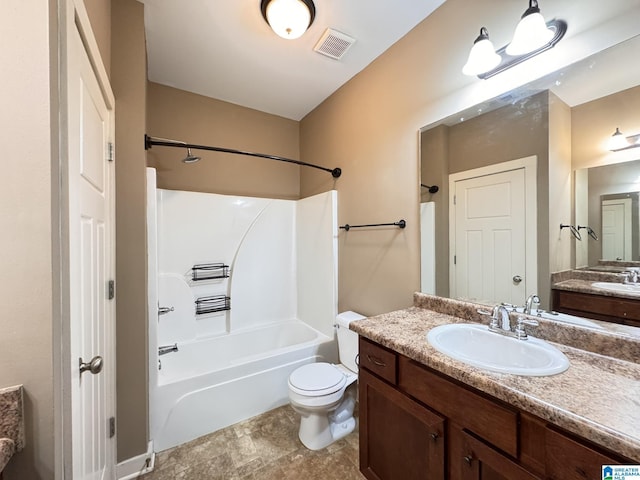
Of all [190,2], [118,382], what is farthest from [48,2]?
[118,382]

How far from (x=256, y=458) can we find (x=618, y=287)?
204cm

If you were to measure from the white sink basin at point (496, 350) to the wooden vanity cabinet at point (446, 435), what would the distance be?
0.40 feet

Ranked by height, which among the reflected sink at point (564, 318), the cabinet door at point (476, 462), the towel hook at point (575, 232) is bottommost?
the cabinet door at point (476, 462)

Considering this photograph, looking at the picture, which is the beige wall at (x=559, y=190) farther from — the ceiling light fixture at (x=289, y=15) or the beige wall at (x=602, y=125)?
the ceiling light fixture at (x=289, y=15)

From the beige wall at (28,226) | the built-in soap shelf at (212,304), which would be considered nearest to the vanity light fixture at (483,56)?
the beige wall at (28,226)

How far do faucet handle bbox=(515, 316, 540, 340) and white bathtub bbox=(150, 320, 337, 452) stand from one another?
1491 mm

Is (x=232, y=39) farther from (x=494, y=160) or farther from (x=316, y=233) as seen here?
(x=494, y=160)

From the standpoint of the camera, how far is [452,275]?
1520 millimetres

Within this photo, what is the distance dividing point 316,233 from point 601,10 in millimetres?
2148

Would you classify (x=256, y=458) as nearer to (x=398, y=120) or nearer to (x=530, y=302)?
(x=530, y=302)

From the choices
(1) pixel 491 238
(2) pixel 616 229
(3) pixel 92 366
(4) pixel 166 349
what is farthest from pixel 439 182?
(4) pixel 166 349

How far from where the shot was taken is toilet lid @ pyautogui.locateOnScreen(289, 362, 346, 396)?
1573 millimetres

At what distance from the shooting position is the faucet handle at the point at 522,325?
43.1 inches

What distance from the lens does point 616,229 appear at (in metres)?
1.02
